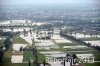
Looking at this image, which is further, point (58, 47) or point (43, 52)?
point (58, 47)

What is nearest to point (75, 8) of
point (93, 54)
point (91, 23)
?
point (91, 23)

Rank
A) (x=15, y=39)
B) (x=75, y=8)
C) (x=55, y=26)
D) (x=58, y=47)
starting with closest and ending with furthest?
(x=58, y=47), (x=15, y=39), (x=55, y=26), (x=75, y=8)

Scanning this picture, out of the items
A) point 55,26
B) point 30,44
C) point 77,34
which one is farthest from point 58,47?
point 55,26

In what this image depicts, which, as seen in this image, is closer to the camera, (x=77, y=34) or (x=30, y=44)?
(x=30, y=44)

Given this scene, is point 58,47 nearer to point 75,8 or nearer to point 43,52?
point 43,52

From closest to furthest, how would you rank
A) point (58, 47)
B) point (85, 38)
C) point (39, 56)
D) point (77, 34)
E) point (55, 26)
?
point (39, 56)
point (58, 47)
point (85, 38)
point (77, 34)
point (55, 26)

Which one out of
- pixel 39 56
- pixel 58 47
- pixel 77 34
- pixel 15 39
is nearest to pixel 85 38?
pixel 77 34

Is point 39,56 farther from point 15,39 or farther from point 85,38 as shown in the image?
point 85,38

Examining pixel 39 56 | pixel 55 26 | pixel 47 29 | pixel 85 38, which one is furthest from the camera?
pixel 55 26

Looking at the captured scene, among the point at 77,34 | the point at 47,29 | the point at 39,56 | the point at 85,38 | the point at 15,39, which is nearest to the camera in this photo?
the point at 39,56
